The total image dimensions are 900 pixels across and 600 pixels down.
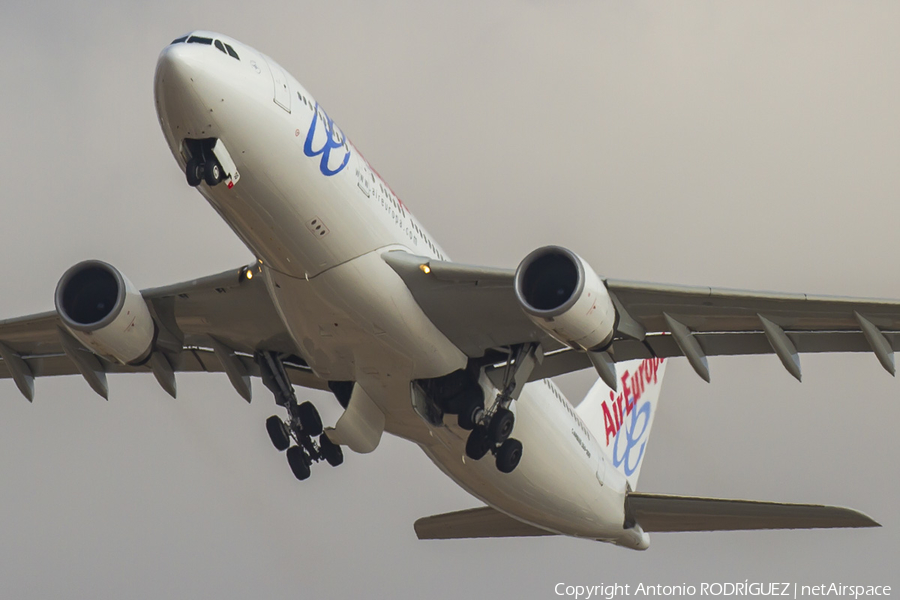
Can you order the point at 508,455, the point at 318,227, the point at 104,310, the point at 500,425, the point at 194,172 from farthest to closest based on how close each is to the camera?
1. the point at 508,455
2. the point at 104,310
3. the point at 500,425
4. the point at 318,227
5. the point at 194,172

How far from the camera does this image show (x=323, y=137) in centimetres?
1658

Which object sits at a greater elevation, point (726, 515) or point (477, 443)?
point (477, 443)

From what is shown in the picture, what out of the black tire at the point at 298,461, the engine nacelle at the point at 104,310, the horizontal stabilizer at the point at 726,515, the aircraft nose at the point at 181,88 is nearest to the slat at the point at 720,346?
the horizontal stabilizer at the point at 726,515

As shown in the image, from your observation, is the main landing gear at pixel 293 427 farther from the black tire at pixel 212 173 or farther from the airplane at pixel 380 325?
the black tire at pixel 212 173

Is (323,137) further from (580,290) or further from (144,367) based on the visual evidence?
(144,367)

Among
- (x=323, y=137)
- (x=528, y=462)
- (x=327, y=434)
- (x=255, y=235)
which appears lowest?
(x=528, y=462)

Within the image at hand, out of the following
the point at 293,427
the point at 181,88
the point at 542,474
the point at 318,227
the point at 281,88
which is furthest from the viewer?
the point at 542,474

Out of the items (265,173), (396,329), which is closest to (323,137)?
(265,173)

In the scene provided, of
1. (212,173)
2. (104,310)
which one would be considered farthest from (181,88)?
(104,310)

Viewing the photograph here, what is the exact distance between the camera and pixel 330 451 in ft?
69.7

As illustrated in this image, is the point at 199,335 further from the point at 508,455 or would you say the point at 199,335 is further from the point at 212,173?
the point at 212,173

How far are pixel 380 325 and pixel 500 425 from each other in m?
3.04

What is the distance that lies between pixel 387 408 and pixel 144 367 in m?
5.01

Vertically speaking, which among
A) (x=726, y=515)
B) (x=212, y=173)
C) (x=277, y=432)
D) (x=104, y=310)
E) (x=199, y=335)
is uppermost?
(x=212, y=173)
